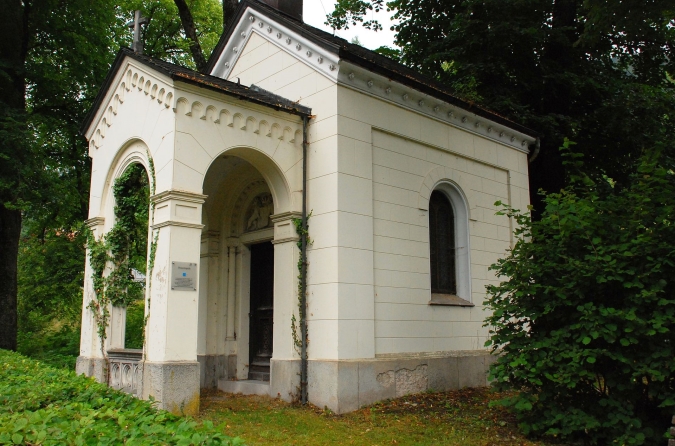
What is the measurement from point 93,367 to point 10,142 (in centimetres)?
643

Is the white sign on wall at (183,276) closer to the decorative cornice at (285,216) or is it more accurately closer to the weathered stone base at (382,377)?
the decorative cornice at (285,216)

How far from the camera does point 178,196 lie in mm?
8711

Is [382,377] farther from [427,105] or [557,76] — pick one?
[557,76]

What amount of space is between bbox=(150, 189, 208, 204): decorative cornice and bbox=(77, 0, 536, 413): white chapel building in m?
0.03

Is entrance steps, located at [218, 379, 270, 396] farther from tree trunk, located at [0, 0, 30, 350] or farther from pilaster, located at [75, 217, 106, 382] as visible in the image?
tree trunk, located at [0, 0, 30, 350]

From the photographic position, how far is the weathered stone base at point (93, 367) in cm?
1023

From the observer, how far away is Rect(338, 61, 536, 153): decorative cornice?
10266 mm

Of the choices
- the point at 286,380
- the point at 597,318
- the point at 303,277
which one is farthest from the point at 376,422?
the point at 597,318

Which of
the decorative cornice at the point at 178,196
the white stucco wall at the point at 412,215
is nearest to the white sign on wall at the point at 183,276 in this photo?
the decorative cornice at the point at 178,196

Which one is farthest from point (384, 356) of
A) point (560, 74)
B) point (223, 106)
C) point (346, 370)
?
point (560, 74)

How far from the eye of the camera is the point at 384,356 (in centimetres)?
993

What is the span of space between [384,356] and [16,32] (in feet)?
43.1

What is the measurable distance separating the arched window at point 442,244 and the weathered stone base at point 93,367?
5985 millimetres

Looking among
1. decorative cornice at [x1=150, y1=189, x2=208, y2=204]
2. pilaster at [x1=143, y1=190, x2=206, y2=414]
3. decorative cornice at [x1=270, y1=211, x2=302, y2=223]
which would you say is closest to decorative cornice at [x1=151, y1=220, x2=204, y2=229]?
pilaster at [x1=143, y1=190, x2=206, y2=414]
